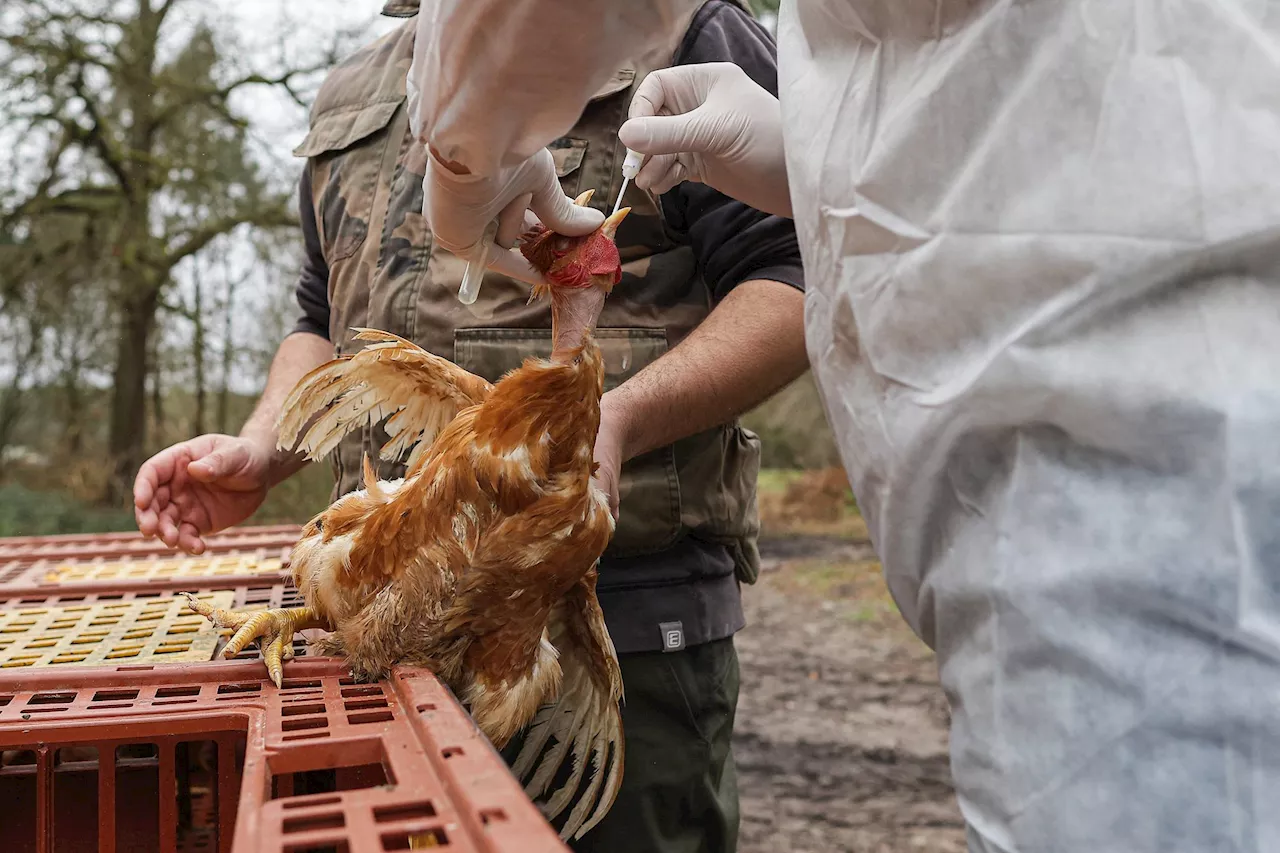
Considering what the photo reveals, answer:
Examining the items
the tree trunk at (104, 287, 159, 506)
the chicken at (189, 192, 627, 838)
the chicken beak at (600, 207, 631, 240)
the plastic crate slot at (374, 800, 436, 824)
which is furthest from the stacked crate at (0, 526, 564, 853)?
the tree trunk at (104, 287, 159, 506)

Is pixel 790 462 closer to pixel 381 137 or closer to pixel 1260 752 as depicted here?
pixel 381 137

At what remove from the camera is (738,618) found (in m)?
2.38

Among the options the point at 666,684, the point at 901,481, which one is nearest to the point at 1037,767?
the point at 901,481

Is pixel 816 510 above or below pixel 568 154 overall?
below

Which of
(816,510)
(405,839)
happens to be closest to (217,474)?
(405,839)

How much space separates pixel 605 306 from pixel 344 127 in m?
0.92

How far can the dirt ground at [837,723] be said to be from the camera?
170 inches

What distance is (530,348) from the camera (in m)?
2.18

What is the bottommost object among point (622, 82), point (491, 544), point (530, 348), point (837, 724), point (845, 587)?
point (837, 724)

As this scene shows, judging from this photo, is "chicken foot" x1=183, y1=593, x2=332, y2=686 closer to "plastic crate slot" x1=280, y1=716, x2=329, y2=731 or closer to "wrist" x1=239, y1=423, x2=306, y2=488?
"plastic crate slot" x1=280, y1=716, x2=329, y2=731

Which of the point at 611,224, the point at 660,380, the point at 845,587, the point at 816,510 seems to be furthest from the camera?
the point at 816,510

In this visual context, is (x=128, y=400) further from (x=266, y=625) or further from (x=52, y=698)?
(x=52, y=698)

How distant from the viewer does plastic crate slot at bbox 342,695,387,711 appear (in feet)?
4.39

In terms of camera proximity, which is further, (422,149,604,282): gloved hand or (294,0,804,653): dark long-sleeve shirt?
(294,0,804,653): dark long-sleeve shirt
